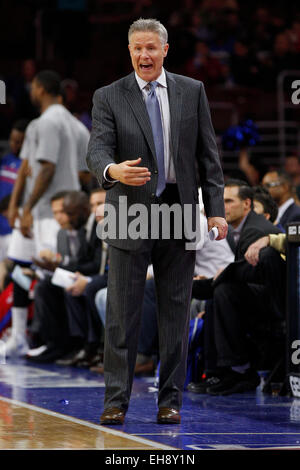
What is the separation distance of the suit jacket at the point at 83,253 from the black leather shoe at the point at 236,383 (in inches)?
77.1

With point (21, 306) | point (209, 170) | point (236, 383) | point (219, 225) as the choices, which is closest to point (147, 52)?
point (209, 170)

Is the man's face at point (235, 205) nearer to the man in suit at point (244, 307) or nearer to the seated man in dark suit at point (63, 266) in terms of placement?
the man in suit at point (244, 307)

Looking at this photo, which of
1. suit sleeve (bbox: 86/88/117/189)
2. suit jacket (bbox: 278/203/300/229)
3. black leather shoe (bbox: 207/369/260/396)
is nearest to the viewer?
suit sleeve (bbox: 86/88/117/189)

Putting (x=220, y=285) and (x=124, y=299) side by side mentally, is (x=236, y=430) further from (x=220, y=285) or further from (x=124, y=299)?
(x=220, y=285)

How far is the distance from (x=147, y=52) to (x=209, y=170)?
0.60 meters

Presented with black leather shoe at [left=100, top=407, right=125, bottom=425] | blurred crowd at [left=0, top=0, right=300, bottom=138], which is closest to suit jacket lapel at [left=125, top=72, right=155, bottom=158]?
A: black leather shoe at [left=100, top=407, right=125, bottom=425]

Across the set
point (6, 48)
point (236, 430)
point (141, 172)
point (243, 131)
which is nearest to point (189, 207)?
point (141, 172)

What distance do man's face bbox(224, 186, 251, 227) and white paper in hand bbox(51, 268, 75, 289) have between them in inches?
66.5

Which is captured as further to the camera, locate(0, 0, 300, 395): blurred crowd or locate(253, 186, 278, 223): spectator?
locate(253, 186, 278, 223): spectator

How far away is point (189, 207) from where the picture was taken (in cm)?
437

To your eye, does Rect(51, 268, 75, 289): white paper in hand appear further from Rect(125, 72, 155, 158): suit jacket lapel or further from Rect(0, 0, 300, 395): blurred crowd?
Rect(125, 72, 155, 158): suit jacket lapel

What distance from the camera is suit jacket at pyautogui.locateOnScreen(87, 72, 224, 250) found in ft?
14.2

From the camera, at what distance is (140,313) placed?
174 inches

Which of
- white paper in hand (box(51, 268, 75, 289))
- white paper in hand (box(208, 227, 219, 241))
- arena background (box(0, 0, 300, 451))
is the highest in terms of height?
arena background (box(0, 0, 300, 451))
